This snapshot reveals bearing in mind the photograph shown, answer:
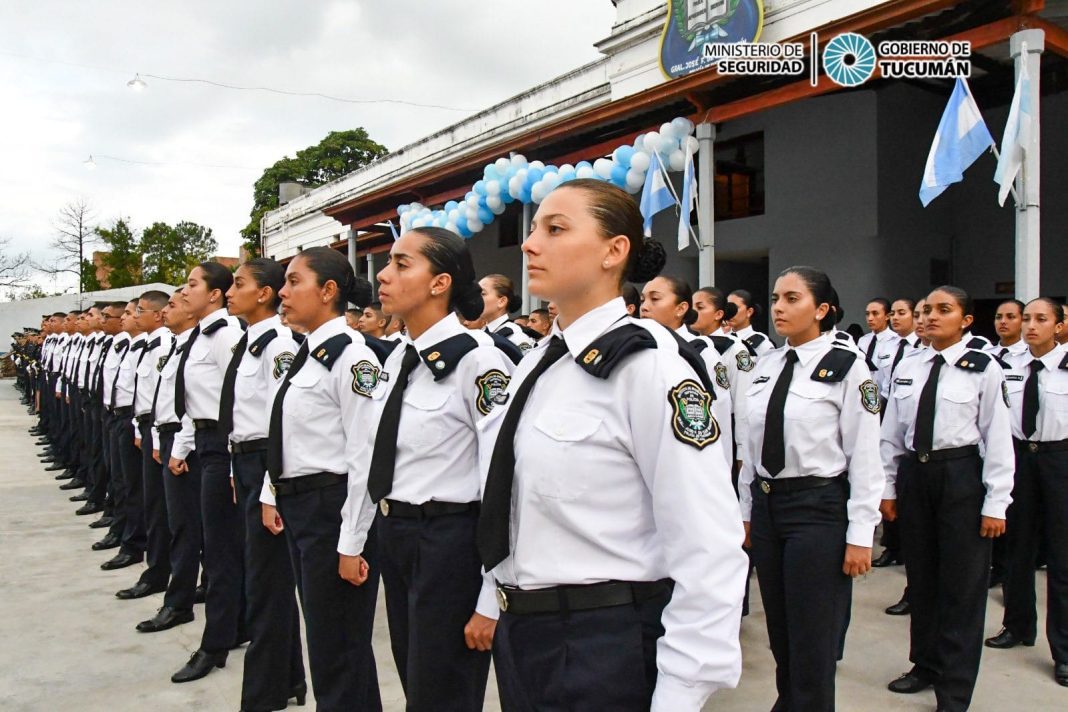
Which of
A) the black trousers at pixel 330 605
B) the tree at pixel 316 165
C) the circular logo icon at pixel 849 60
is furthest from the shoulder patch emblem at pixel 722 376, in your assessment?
the tree at pixel 316 165

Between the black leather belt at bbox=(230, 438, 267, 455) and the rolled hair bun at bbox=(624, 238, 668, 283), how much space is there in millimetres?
2322

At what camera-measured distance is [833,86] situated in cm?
805

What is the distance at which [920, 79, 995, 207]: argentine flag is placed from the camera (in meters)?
6.77

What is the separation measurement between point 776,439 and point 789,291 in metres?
0.63

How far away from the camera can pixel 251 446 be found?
3643mm

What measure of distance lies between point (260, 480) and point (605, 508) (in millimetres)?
2423

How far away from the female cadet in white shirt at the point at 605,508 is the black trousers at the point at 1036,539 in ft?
12.1

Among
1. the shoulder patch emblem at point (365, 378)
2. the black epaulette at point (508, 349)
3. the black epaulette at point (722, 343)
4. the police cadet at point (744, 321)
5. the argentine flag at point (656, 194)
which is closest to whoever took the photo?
the black epaulette at point (508, 349)

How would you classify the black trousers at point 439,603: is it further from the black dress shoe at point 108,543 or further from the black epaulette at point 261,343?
the black dress shoe at point 108,543

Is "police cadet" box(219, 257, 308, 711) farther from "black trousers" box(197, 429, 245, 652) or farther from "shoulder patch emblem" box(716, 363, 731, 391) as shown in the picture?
"shoulder patch emblem" box(716, 363, 731, 391)

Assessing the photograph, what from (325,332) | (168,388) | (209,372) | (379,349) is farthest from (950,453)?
(168,388)

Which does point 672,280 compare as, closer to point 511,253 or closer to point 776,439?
point 776,439

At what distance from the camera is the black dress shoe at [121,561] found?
19.8ft

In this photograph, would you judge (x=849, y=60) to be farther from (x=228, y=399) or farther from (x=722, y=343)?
(x=228, y=399)
